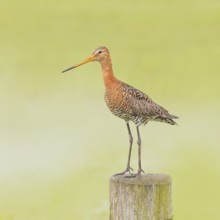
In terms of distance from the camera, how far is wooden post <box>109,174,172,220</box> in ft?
9.73

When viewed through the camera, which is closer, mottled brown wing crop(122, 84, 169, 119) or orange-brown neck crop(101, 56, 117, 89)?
orange-brown neck crop(101, 56, 117, 89)

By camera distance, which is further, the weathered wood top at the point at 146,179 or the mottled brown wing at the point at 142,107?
the mottled brown wing at the point at 142,107

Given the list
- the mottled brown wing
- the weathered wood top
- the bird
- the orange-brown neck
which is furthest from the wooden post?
the mottled brown wing

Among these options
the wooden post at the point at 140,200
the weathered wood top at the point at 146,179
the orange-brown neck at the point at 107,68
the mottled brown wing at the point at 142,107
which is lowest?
the wooden post at the point at 140,200

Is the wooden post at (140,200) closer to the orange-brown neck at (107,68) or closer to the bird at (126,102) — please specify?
the bird at (126,102)

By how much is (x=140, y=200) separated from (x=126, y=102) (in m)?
1.31

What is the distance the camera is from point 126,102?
13.7ft

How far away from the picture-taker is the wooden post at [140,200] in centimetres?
296

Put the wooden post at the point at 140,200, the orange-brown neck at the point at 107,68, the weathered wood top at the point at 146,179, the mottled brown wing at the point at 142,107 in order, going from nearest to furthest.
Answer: the wooden post at the point at 140,200, the weathered wood top at the point at 146,179, the orange-brown neck at the point at 107,68, the mottled brown wing at the point at 142,107

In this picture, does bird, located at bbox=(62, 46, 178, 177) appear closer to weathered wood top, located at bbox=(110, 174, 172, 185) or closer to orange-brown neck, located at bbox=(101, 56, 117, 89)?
orange-brown neck, located at bbox=(101, 56, 117, 89)

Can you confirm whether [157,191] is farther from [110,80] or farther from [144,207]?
[110,80]

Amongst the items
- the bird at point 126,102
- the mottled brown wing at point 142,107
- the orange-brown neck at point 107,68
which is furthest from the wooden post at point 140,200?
the mottled brown wing at point 142,107

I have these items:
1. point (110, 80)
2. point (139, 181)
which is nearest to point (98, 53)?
point (110, 80)

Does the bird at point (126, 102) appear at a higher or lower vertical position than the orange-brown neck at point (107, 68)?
lower
